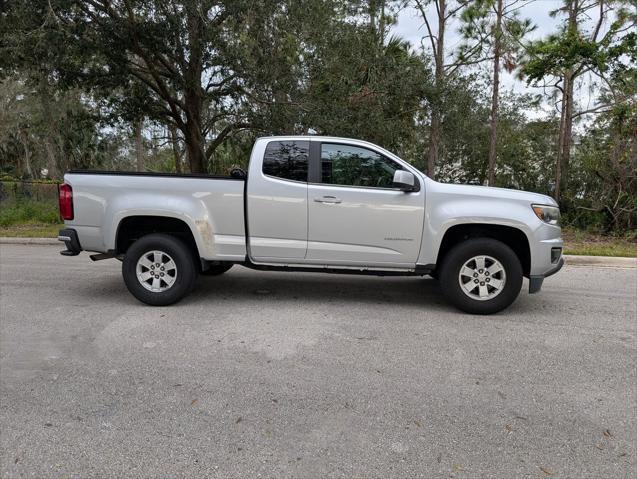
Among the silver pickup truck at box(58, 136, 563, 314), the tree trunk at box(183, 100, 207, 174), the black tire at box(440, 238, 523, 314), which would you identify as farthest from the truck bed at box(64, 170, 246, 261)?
the tree trunk at box(183, 100, 207, 174)

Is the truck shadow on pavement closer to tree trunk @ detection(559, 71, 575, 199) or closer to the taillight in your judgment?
the taillight

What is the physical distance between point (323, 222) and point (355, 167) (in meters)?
0.73

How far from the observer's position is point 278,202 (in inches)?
207

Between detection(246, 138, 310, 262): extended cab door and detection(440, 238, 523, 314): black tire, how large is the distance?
5.38 ft

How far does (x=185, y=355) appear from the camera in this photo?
158 inches

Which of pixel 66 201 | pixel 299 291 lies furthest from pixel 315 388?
pixel 66 201

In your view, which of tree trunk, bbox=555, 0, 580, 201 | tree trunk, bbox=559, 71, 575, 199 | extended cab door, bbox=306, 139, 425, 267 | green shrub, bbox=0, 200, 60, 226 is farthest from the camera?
tree trunk, bbox=559, 71, 575, 199

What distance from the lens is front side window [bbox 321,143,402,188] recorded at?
17.4ft

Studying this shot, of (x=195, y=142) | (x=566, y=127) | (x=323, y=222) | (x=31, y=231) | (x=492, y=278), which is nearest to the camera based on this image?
(x=492, y=278)

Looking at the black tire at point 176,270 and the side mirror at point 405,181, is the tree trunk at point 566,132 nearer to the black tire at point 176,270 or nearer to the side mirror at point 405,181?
the side mirror at point 405,181

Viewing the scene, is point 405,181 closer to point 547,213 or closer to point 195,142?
point 547,213

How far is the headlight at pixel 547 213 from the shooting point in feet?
16.8

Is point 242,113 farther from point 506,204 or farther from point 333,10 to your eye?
point 506,204

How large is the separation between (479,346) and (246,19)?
317 inches
